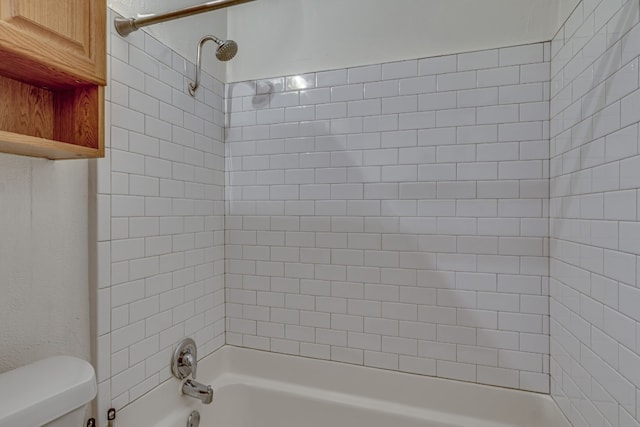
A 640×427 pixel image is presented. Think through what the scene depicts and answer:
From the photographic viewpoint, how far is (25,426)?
77 cm

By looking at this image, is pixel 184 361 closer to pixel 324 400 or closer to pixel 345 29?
pixel 324 400

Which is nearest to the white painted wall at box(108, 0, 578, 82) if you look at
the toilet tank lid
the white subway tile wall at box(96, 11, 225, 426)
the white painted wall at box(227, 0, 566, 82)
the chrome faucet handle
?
the white painted wall at box(227, 0, 566, 82)

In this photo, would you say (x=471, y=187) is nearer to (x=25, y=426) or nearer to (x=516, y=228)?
(x=516, y=228)

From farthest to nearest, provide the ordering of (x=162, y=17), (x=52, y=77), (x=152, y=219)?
(x=152, y=219)
(x=162, y=17)
(x=52, y=77)

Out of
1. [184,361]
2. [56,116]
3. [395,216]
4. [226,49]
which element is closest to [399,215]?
[395,216]

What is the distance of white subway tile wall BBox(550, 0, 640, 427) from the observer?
35.4 inches

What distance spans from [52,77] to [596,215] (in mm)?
1600

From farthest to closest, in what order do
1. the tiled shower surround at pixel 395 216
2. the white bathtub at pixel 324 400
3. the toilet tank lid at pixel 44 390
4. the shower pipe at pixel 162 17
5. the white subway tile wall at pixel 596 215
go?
the white bathtub at pixel 324 400 < the shower pipe at pixel 162 17 < the tiled shower surround at pixel 395 216 < the white subway tile wall at pixel 596 215 < the toilet tank lid at pixel 44 390

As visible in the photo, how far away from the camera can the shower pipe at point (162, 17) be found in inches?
47.9

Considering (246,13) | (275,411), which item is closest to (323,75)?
(246,13)

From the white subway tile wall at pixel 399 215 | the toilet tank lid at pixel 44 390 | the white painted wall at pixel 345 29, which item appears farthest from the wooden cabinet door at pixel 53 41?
the white subway tile wall at pixel 399 215

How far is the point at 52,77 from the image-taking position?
3.18ft

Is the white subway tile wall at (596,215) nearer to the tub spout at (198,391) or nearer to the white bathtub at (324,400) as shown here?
the white bathtub at (324,400)

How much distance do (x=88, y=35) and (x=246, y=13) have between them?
3.65 ft
